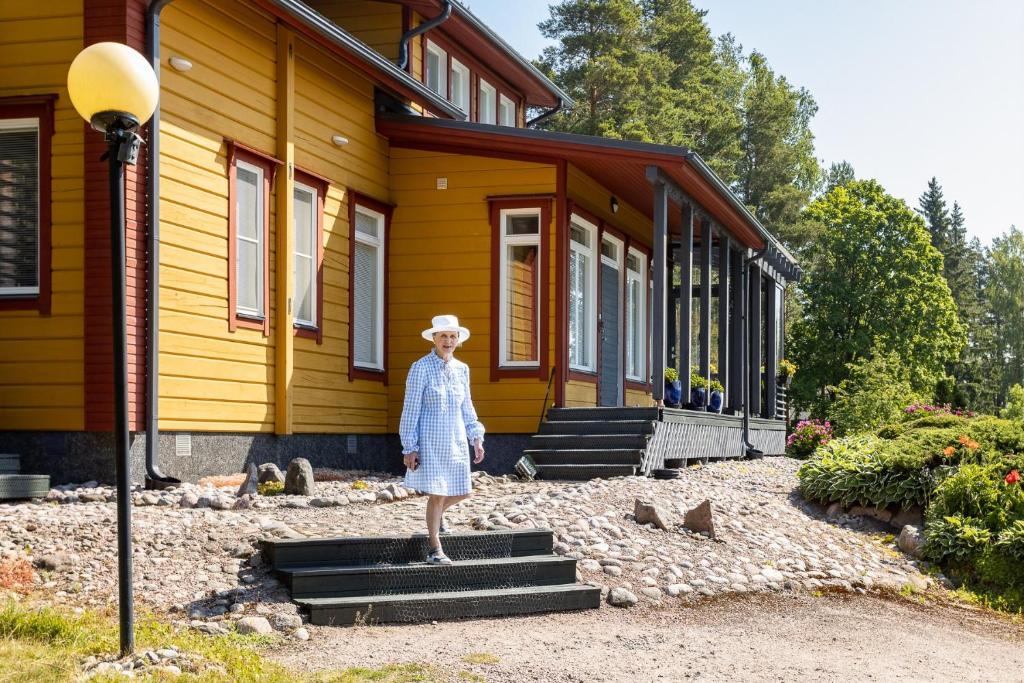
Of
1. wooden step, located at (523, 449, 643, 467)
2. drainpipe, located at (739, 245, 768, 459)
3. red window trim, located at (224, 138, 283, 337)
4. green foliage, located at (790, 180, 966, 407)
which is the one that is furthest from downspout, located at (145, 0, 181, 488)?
→ green foliage, located at (790, 180, 966, 407)

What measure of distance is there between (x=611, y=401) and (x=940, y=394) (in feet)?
89.5

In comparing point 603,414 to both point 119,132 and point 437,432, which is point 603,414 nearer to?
point 437,432

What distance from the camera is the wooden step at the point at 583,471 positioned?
1259cm

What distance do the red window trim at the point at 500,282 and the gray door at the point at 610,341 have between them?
2.22 meters

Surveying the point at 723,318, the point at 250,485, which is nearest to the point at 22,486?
the point at 250,485

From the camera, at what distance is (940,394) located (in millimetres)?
40969

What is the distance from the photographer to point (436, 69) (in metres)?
17.7

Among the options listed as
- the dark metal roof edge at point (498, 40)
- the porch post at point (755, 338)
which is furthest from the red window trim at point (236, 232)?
the porch post at point (755, 338)

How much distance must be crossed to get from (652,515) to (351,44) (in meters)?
6.04

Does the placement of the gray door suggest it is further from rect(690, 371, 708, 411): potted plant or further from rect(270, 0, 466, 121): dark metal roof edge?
rect(270, 0, 466, 121): dark metal roof edge

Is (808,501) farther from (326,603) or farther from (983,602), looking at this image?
(326,603)

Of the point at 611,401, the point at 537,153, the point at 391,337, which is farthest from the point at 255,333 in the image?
the point at 611,401

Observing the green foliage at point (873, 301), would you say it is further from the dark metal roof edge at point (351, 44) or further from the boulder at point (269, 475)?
the boulder at point (269, 475)

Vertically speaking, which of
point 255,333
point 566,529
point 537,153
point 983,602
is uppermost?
point 537,153
